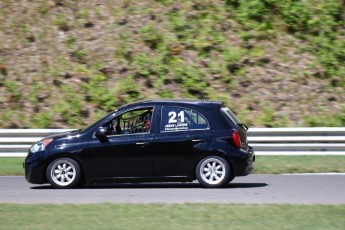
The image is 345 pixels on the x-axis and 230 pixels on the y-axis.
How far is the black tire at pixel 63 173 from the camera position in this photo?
1310 centimetres

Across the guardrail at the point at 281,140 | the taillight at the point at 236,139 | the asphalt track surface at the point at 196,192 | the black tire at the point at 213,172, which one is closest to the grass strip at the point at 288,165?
the guardrail at the point at 281,140

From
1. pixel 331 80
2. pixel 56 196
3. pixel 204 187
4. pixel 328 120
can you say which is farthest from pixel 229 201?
pixel 331 80

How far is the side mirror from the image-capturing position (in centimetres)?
1298

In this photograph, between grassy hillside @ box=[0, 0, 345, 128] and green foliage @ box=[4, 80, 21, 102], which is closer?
grassy hillside @ box=[0, 0, 345, 128]

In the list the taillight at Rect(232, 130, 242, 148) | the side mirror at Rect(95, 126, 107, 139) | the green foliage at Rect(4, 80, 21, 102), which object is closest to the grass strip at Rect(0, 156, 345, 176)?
the taillight at Rect(232, 130, 242, 148)

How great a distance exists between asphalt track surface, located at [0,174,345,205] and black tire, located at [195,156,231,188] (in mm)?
154

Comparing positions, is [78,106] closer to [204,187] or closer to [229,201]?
[204,187]

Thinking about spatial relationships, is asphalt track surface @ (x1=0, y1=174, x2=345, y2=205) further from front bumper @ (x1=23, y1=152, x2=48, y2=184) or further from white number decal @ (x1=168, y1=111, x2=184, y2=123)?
white number decal @ (x1=168, y1=111, x2=184, y2=123)

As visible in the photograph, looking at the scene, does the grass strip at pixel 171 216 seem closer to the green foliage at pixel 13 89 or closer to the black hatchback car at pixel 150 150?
the black hatchback car at pixel 150 150

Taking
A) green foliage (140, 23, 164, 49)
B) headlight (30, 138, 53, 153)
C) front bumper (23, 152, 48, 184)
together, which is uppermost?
green foliage (140, 23, 164, 49)

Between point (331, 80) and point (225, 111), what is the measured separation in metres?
8.31

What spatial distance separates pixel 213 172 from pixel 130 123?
1.63m

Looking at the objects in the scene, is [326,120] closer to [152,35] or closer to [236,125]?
[152,35]

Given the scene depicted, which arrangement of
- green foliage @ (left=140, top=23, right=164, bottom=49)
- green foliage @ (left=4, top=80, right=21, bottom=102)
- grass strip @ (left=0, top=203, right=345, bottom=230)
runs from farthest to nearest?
1. green foliage @ (left=140, top=23, right=164, bottom=49)
2. green foliage @ (left=4, top=80, right=21, bottom=102)
3. grass strip @ (left=0, top=203, right=345, bottom=230)
